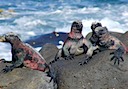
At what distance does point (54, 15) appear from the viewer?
29.9 metres

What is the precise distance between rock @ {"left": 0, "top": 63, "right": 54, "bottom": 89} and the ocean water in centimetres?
871

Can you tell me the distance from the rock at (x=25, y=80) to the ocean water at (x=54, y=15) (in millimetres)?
8708

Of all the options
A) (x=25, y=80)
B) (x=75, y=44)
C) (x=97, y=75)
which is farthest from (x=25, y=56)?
(x=75, y=44)

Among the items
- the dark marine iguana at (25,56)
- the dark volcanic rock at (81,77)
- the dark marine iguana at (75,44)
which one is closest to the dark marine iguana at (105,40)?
the dark marine iguana at (75,44)

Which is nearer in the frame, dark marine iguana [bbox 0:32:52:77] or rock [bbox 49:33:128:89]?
rock [bbox 49:33:128:89]

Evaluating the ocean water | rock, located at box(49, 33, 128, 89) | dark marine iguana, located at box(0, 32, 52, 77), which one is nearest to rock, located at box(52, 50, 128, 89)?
rock, located at box(49, 33, 128, 89)

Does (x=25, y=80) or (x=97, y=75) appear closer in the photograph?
(x=25, y=80)

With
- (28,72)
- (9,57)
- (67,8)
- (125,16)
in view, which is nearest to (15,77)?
(28,72)

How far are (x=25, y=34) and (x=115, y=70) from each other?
13939mm

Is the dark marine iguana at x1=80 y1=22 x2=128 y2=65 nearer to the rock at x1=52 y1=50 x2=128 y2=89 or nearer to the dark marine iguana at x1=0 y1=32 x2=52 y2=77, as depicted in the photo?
the rock at x1=52 y1=50 x2=128 y2=89

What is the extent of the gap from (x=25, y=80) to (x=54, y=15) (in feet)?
69.1

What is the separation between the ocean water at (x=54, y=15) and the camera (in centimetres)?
2433

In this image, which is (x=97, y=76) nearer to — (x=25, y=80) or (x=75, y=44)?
(x=25, y=80)

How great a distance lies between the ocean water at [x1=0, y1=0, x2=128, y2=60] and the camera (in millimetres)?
24328
